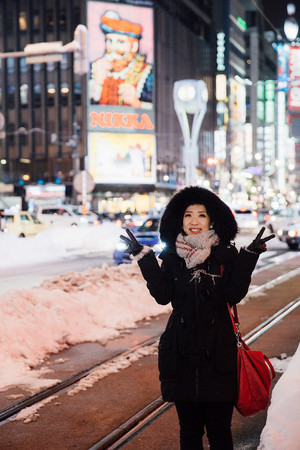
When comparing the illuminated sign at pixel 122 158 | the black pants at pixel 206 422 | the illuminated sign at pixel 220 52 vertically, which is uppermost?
the illuminated sign at pixel 220 52

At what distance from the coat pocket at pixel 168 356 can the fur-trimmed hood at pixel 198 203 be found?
57 centimetres

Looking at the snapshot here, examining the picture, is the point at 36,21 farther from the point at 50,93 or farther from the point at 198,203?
the point at 198,203

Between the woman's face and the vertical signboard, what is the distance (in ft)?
222

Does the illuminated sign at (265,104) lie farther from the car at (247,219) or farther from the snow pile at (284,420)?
the snow pile at (284,420)

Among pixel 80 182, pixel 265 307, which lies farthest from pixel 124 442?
pixel 80 182

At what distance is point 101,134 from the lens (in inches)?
2810

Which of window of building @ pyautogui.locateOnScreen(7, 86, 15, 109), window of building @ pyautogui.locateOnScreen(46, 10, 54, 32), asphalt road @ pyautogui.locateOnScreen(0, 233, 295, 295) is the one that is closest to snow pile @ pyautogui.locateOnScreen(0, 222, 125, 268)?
asphalt road @ pyautogui.locateOnScreen(0, 233, 295, 295)

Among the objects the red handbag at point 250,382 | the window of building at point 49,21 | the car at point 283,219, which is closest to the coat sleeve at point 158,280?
the red handbag at point 250,382

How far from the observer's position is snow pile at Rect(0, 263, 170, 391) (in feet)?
23.6

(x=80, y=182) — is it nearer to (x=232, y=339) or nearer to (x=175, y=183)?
(x=232, y=339)

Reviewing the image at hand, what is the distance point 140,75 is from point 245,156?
4923 centimetres

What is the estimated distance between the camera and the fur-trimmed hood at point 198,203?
3645 mm

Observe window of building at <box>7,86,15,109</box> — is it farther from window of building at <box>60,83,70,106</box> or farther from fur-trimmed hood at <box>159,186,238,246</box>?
fur-trimmed hood at <box>159,186,238,246</box>

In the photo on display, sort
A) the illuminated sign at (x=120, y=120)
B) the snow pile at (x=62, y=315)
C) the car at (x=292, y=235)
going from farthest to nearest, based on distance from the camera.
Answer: the illuminated sign at (x=120, y=120)
the car at (x=292, y=235)
the snow pile at (x=62, y=315)
